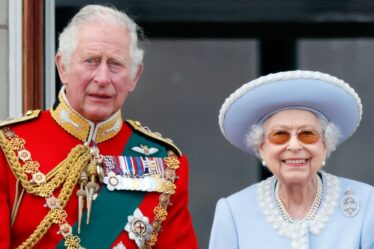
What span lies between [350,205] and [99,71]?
2.97ft

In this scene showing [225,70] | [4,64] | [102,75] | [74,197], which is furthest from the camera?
[225,70]

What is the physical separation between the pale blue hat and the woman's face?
32mm

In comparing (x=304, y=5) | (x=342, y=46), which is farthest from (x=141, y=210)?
(x=342, y=46)

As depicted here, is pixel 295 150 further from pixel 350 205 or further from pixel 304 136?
pixel 350 205

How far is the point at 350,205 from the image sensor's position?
15.9ft

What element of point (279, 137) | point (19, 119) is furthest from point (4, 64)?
point (279, 137)

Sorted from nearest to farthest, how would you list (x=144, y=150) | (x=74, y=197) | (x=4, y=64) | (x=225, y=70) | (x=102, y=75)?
(x=102, y=75) → (x=74, y=197) → (x=144, y=150) → (x=4, y=64) → (x=225, y=70)

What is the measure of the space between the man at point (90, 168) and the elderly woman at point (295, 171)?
222 mm

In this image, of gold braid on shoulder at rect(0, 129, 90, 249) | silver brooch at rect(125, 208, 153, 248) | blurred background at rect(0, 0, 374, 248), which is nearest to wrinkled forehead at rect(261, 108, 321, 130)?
silver brooch at rect(125, 208, 153, 248)

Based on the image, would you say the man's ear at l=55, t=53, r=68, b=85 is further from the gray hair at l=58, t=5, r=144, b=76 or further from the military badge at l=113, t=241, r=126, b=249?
the military badge at l=113, t=241, r=126, b=249

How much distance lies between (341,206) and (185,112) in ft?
10.8

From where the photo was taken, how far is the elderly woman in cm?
474

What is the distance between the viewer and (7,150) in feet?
15.6

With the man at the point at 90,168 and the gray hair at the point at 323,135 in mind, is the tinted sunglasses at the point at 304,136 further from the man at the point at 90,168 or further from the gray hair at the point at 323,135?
the man at the point at 90,168
